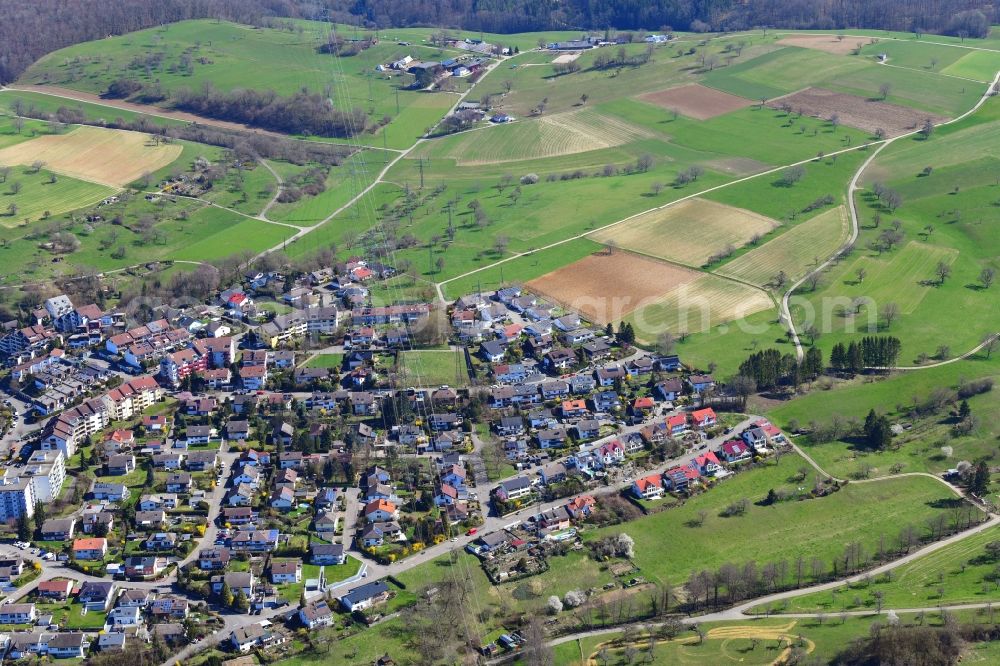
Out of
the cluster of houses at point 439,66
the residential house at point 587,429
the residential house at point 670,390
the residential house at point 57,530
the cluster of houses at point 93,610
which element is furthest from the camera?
the cluster of houses at point 439,66

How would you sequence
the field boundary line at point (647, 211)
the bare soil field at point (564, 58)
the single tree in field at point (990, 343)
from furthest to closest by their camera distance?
the bare soil field at point (564, 58)
the field boundary line at point (647, 211)
the single tree in field at point (990, 343)

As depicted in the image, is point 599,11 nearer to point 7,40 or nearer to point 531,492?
point 7,40

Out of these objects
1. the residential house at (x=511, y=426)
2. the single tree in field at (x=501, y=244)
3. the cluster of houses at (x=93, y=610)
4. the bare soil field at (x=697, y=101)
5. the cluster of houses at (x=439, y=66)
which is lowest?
the cluster of houses at (x=93, y=610)

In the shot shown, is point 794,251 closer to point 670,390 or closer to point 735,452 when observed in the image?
point 670,390

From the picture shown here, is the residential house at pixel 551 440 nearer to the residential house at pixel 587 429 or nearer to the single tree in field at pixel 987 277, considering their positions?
the residential house at pixel 587 429

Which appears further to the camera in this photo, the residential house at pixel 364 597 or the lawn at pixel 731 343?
the lawn at pixel 731 343

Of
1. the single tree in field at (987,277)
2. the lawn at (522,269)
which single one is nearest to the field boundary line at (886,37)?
the single tree in field at (987,277)
